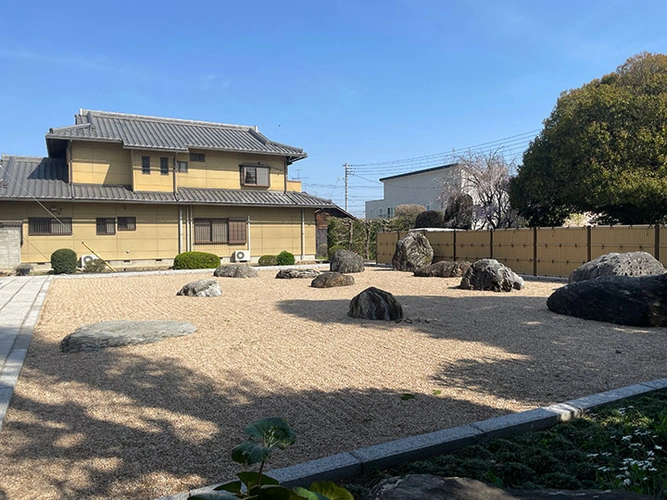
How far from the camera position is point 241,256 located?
83.4ft

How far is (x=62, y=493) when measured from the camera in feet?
9.16

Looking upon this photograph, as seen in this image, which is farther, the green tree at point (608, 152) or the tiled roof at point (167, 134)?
the tiled roof at point (167, 134)

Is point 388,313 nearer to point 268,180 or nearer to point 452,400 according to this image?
point 452,400

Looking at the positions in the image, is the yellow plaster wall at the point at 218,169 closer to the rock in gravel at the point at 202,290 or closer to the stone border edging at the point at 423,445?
the rock in gravel at the point at 202,290

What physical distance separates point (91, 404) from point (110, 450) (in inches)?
44.8

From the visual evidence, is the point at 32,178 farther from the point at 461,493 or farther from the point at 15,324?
the point at 461,493

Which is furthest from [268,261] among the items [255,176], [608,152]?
[608,152]

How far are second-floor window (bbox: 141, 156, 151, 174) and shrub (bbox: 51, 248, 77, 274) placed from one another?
5884mm

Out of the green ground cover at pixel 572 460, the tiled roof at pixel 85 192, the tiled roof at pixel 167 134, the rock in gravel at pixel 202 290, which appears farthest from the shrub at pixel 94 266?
the green ground cover at pixel 572 460

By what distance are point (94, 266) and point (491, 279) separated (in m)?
16.5

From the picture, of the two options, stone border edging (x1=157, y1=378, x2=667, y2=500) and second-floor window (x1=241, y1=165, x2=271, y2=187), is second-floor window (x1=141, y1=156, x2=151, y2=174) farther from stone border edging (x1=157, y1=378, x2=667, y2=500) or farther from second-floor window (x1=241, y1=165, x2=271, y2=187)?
stone border edging (x1=157, y1=378, x2=667, y2=500)

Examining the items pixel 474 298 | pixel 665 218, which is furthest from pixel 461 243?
pixel 474 298

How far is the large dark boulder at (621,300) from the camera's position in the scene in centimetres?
785

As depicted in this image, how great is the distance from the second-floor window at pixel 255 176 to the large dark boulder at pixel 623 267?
19.1 meters
